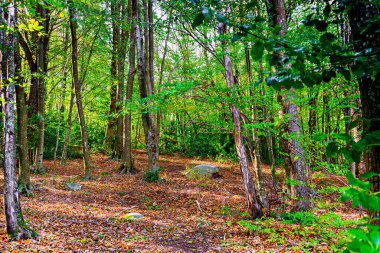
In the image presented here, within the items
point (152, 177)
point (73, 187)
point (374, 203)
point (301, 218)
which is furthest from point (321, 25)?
point (152, 177)

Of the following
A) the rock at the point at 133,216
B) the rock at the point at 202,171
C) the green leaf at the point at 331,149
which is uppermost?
the green leaf at the point at 331,149

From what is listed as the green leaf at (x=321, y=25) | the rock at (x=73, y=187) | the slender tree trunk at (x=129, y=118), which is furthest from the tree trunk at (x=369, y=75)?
the slender tree trunk at (x=129, y=118)

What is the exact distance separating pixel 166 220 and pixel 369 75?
6.25 metres

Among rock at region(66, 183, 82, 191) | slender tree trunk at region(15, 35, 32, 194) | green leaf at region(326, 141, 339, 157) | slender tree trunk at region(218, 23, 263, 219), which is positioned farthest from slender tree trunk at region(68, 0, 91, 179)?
green leaf at region(326, 141, 339, 157)

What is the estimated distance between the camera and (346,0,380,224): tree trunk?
52.3 inches

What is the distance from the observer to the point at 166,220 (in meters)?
→ 6.84

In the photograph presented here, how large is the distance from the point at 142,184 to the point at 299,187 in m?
6.19

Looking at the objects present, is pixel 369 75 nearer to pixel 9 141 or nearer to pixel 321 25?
pixel 321 25

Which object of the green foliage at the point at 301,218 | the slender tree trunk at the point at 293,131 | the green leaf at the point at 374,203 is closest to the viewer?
the green leaf at the point at 374,203

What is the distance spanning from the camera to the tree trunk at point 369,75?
133cm

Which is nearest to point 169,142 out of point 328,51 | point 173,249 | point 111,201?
point 111,201

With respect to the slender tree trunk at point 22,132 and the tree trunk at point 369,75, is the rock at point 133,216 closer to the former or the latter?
the slender tree trunk at point 22,132

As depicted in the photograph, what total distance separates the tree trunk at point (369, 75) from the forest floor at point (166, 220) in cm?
199

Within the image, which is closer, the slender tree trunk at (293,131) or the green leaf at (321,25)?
the green leaf at (321,25)
